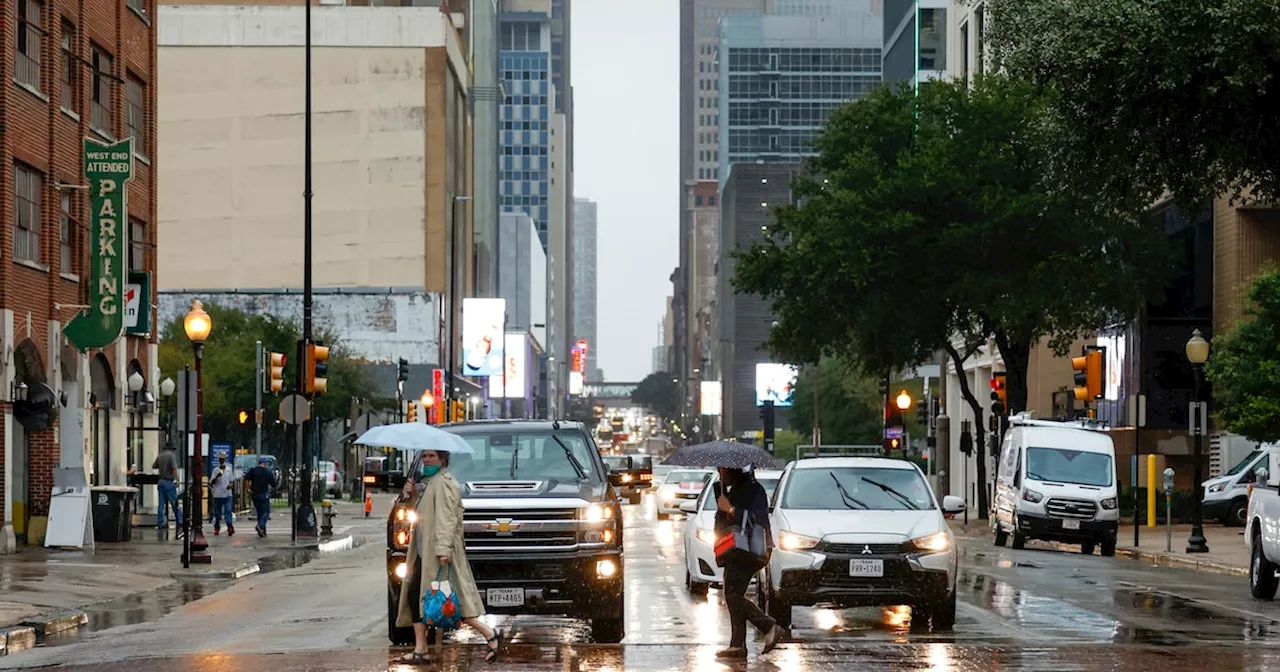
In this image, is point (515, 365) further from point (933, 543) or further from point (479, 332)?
point (933, 543)

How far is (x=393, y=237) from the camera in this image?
113125mm

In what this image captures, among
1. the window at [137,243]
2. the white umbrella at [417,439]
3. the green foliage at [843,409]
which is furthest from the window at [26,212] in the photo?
the green foliage at [843,409]

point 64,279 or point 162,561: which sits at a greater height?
point 64,279

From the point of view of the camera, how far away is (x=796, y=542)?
62.9 ft

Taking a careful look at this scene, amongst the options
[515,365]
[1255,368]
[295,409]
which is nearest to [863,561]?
[295,409]

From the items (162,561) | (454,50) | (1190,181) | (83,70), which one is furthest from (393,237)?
(1190,181)

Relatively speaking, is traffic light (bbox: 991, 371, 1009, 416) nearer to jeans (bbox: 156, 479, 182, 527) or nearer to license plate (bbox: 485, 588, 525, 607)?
jeans (bbox: 156, 479, 182, 527)

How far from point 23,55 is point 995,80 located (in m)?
25.9

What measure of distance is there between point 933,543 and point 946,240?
31.5 m

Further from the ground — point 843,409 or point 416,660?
point 843,409

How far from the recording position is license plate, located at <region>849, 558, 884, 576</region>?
1888 cm

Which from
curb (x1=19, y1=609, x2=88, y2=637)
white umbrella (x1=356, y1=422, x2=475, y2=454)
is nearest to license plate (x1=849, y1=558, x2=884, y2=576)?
white umbrella (x1=356, y1=422, x2=475, y2=454)

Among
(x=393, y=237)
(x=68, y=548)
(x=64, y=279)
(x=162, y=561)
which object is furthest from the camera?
(x=393, y=237)

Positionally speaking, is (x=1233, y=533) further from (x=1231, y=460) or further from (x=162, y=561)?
(x=162, y=561)
